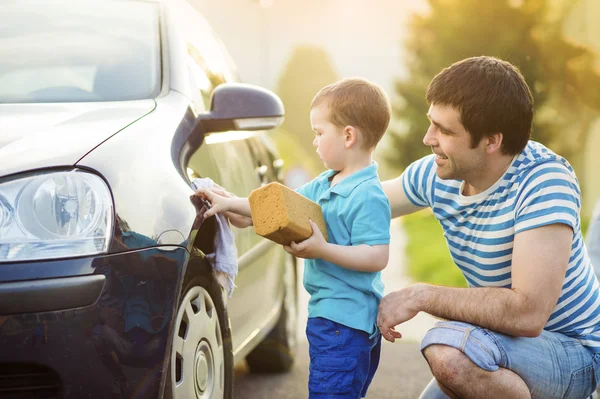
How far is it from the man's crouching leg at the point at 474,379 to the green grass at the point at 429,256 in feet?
19.1

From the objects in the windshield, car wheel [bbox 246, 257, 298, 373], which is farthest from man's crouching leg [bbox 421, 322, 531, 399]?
car wheel [bbox 246, 257, 298, 373]

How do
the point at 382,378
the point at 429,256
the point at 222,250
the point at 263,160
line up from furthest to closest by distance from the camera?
the point at 429,256 < the point at 382,378 < the point at 263,160 < the point at 222,250

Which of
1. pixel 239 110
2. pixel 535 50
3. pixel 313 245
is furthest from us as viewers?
pixel 535 50

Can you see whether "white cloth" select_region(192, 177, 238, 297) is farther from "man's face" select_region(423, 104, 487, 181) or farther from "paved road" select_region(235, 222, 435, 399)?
"paved road" select_region(235, 222, 435, 399)

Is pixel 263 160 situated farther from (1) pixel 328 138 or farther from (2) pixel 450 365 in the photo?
(2) pixel 450 365

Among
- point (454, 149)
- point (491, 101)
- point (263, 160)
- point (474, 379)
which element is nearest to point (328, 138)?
point (454, 149)

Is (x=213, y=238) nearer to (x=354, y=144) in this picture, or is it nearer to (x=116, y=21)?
(x=354, y=144)

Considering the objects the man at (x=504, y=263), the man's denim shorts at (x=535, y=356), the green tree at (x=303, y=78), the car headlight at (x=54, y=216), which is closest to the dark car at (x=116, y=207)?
the car headlight at (x=54, y=216)

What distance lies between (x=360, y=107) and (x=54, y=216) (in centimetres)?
99

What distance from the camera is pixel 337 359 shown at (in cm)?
270

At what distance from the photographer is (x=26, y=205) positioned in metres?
2.27

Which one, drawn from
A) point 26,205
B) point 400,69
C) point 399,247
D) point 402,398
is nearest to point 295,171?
point 400,69

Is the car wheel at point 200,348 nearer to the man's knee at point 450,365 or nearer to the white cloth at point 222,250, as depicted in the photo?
the white cloth at point 222,250

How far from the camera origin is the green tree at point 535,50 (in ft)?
47.4
